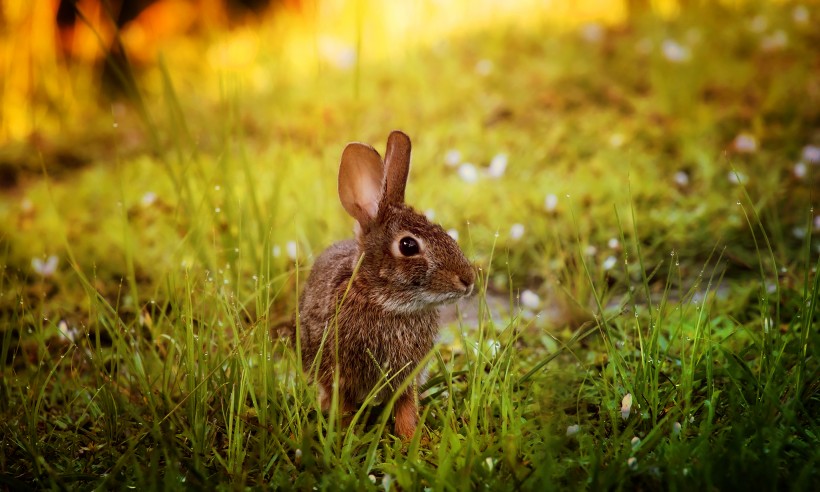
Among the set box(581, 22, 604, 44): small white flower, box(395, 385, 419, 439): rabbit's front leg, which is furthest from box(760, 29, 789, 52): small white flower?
box(395, 385, 419, 439): rabbit's front leg

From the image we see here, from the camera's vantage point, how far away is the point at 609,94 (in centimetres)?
598

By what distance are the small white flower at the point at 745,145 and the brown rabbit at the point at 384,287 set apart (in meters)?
3.09

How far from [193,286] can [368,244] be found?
69 centimetres

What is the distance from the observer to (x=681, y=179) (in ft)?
15.5

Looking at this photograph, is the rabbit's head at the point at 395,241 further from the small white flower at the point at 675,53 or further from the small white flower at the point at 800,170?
the small white flower at the point at 675,53

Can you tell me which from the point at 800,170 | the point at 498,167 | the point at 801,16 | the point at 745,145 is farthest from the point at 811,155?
the point at 801,16

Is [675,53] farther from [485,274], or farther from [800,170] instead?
[485,274]

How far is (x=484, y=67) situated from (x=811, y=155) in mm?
2789

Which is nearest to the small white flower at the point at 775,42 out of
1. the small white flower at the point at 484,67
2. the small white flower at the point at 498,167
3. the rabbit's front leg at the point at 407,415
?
the small white flower at the point at 484,67

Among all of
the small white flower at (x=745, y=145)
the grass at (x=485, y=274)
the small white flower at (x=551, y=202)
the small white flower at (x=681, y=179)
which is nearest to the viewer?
the grass at (x=485, y=274)

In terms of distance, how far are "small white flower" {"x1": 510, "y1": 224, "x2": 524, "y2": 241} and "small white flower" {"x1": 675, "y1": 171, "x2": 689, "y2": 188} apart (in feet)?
A: 3.80

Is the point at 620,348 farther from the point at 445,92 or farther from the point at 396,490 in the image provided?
the point at 445,92

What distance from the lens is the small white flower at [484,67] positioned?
6.51m

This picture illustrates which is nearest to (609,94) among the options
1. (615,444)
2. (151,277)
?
(151,277)
